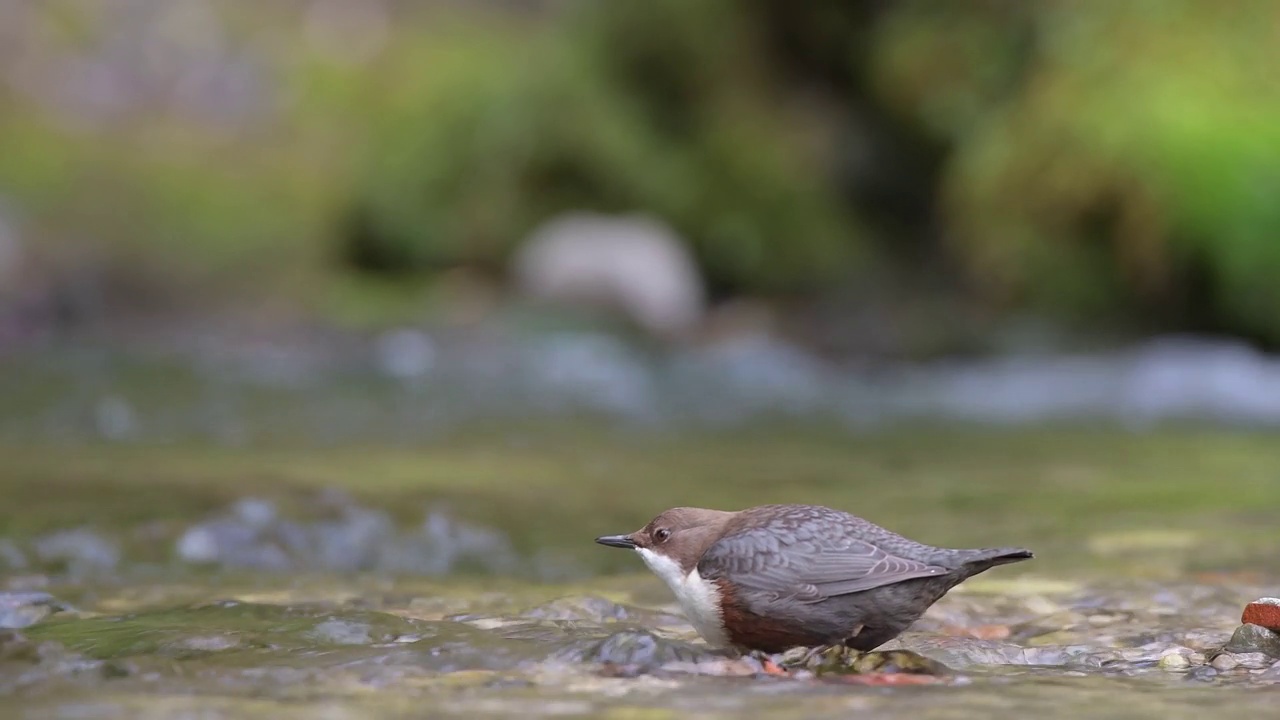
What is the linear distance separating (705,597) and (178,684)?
1.26 metres

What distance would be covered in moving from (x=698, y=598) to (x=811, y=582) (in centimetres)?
29

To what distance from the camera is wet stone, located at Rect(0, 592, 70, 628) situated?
12.1 ft

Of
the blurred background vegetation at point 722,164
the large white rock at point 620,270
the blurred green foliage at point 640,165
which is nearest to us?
the blurred background vegetation at point 722,164

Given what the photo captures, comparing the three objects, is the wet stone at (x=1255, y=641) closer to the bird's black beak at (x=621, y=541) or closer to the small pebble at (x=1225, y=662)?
Answer: the small pebble at (x=1225, y=662)

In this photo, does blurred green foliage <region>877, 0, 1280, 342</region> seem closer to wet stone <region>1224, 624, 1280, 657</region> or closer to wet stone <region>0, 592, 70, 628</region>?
wet stone <region>1224, 624, 1280, 657</region>

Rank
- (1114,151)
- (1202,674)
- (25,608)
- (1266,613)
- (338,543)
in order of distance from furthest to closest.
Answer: (1114,151)
(338,543)
(25,608)
(1266,613)
(1202,674)

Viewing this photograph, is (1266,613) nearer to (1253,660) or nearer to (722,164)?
(1253,660)

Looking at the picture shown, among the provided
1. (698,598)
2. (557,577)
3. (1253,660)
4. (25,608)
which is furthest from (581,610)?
(1253,660)

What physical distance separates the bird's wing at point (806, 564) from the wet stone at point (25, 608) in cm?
184

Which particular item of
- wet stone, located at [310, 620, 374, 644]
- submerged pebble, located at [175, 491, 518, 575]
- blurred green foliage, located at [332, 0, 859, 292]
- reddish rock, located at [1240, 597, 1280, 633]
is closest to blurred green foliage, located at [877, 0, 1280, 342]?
blurred green foliage, located at [332, 0, 859, 292]

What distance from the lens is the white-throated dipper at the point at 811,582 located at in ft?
11.0

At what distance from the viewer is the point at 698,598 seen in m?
3.46

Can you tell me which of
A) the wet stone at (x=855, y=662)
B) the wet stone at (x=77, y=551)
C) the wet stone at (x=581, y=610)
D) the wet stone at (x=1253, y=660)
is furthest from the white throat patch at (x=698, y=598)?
the wet stone at (x=77, y=551)

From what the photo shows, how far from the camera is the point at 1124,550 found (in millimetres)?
5152
